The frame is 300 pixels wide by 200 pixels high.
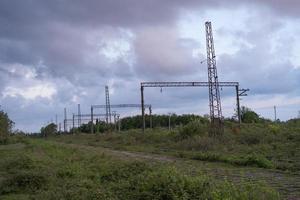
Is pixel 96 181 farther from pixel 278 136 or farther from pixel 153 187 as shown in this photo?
pixel 278 136

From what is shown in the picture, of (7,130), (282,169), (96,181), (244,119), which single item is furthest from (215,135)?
(244,119)

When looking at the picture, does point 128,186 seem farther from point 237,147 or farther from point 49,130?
point 49,130

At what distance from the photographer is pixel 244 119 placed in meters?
74.0

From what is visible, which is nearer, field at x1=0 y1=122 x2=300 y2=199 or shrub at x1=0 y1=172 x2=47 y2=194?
field at x1=0 y1=122 x2=300 y2=199

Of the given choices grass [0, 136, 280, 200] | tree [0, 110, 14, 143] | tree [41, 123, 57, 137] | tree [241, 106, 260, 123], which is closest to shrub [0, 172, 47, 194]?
grass [0, 136, 280, 200]

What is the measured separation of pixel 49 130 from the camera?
134750 mm

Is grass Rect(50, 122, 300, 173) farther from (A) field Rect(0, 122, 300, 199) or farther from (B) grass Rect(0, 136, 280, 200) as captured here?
(B) grass Rect(0, 136, 280, 200)

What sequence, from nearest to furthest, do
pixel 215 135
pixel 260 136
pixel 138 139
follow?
pixel 260 136
pixel 215 135
pixel 138 139

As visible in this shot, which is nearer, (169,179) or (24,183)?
(169,179)

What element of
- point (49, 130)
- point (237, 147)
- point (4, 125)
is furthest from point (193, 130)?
point (49, 130)

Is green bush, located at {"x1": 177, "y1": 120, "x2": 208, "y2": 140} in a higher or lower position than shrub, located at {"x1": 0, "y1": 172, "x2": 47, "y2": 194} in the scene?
higher

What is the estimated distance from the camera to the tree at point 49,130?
440ft

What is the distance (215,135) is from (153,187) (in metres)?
25.9

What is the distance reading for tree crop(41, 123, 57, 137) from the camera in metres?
134
